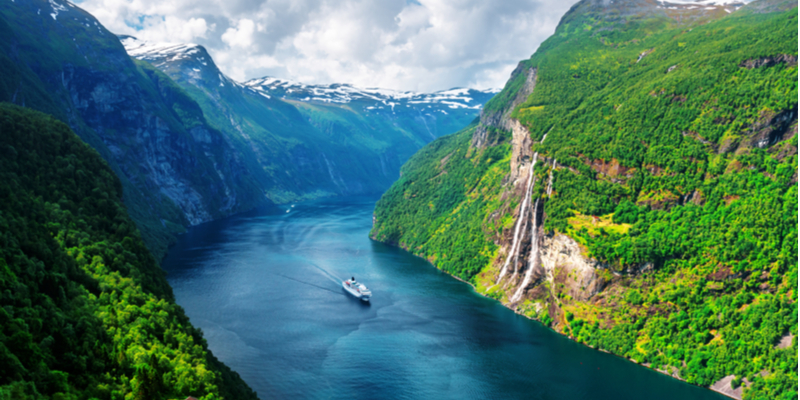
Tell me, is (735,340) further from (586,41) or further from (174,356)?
(586,41)

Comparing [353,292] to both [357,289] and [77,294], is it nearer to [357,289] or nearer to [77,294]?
[357,289]

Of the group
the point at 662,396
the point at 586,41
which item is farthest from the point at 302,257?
the point at 586,41

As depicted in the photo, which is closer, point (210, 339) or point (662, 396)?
point (662, 396)

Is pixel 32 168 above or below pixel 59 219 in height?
above

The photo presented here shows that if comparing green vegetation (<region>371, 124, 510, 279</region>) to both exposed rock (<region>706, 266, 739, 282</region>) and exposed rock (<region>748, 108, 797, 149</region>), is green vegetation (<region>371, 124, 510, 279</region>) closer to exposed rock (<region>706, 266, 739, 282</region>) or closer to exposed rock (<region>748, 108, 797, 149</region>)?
exposed rock (<region>706, 266, 739, 282</region>)

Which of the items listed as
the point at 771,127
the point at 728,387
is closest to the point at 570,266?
the point at 728,387
